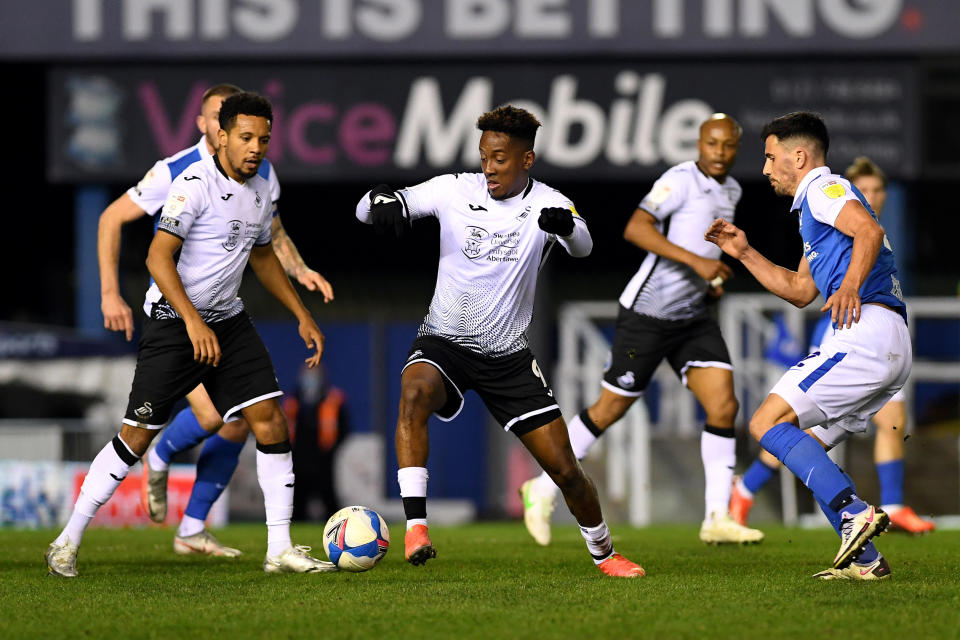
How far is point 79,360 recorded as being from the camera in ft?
51.9

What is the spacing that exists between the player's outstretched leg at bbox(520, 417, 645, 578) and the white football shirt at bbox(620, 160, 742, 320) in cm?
229

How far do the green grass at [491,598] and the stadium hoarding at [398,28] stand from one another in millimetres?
8493

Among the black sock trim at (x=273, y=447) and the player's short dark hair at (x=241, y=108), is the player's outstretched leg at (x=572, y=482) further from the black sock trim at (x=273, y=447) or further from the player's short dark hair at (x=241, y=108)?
the player's short dark hair at (x=241, y=108)

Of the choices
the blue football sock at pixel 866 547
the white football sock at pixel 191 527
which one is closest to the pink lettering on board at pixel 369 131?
the white football sock at pixel 191 527

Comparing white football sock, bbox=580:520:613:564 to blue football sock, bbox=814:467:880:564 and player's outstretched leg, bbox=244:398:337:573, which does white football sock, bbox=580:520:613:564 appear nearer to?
blue football sock, bbox=814:467:880:564

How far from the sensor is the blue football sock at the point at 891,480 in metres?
9.37

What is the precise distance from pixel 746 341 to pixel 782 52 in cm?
586

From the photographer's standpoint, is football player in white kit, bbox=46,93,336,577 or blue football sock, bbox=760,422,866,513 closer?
blue football sock, bbox=760,422,866,513

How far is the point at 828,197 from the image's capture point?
20.1 feet

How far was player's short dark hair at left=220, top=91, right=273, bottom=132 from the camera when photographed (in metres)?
6.56

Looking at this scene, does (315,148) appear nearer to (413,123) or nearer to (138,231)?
(413,123)

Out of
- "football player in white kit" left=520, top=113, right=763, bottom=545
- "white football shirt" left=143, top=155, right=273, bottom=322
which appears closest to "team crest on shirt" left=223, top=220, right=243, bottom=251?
"white football shirt" left=143, top=155, right=273, bottom=322

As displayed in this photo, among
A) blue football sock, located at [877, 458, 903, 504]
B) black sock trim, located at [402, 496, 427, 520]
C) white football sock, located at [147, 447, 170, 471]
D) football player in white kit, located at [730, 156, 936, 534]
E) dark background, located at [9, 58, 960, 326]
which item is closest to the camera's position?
black sock trim, located at [402, 496, 427, 520]

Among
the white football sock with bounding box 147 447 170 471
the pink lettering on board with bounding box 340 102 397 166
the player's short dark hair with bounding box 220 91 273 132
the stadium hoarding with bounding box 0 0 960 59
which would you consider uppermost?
the stadium hoarding with bounding box 0 0 960 59
